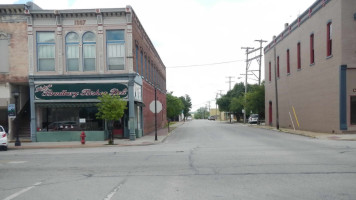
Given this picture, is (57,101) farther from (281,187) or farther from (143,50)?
(281,187)

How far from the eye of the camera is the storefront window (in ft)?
78.7

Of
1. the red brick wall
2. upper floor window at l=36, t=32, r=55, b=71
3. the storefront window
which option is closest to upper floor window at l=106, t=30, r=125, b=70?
the storefront window

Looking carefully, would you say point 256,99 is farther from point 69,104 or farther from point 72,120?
point 69,104

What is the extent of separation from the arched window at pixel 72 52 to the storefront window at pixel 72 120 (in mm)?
3086

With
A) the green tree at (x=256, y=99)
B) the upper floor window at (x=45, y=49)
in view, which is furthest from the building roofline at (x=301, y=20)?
the upper floor window at (x=45, y=49)

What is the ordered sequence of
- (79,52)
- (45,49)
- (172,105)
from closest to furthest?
1. (79,52)
2. (45,49)
3. (172,105)

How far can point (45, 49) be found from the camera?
77.7 feet

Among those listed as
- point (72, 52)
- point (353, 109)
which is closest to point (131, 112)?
point (72, 52)

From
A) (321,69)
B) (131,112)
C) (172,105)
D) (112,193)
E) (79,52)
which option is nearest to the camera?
(112,193)

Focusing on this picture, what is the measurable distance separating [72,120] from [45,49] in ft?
18.1

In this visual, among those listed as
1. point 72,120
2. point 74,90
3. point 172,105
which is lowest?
point 72,120

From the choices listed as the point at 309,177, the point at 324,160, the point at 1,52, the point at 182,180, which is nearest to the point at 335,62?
the point at 324,160

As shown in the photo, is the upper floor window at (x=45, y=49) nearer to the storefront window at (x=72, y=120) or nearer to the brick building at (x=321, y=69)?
the storefront window at (x=72, y=120)

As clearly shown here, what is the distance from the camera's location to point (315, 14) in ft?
93.2
